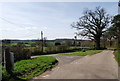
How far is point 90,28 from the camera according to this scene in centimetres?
5288

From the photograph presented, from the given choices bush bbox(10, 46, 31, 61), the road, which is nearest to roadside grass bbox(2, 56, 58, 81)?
the road

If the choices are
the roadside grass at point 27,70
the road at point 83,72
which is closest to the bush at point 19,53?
the roadside grass at point 27,70

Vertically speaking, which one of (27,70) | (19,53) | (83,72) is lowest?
(83,72)

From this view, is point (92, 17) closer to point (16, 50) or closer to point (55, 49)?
point (55, 49)

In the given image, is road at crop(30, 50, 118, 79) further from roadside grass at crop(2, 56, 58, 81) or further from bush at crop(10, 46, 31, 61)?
bush at crop(10, 46, 31, 61)

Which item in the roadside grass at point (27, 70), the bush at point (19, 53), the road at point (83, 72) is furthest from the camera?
the bush at point (19, 53)

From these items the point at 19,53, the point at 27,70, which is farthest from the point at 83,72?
the point at 19,53

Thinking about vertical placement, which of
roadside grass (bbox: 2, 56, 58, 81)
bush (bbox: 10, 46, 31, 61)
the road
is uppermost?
bush (bbox: 10, 46, 31, 61)

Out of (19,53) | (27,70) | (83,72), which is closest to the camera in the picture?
(27,70)

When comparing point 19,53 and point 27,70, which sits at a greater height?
point 19,53

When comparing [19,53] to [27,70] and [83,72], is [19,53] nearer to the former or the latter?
[27,70]

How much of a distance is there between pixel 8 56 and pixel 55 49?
101 ft

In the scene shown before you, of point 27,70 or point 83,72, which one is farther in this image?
point 83,72

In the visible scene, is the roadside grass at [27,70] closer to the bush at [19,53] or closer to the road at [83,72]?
the road at [83,72]
